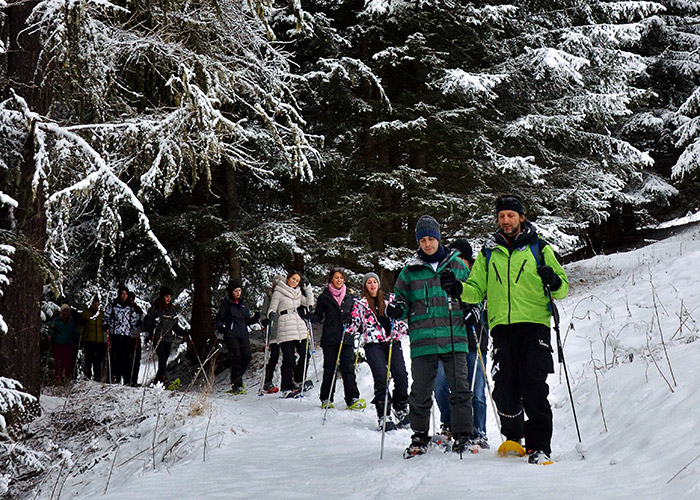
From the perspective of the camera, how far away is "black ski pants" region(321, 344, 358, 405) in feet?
28.0

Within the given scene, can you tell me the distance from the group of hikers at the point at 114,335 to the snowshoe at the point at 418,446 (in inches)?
286

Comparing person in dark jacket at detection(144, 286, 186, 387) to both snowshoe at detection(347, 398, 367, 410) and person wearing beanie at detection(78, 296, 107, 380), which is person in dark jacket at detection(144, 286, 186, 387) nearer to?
person wearing beanie at detection(78, 296, 107, 380)

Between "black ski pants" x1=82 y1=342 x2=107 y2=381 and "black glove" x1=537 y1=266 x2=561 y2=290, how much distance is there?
36.6 ft

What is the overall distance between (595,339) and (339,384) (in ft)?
14.1

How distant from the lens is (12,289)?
7.29 metres

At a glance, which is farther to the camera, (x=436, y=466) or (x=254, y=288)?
(x=254, y=288)

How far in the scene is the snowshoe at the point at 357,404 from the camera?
8.48m

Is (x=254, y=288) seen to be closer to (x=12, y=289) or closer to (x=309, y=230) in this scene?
(x=309, y=230)

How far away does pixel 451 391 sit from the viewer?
5.17 meters

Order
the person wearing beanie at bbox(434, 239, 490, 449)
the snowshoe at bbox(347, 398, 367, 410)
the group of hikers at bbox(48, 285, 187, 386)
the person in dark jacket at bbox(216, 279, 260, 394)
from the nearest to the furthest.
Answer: the person wearing beanie at bbox(434, 239, 490, 449), the snowshoe at bbox(347, 398, 367, 410), the person in dark jacket at bbox(216, 279, 260, 394), the group of hikers at bbox(48, 285, 187, 386)

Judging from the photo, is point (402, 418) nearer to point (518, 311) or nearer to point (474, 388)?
point (474, 388)

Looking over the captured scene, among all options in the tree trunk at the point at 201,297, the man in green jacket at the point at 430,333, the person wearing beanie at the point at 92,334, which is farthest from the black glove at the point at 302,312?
the person wearing beanie at the point at 92,334

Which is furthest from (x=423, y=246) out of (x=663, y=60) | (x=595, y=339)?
(x=663, y=60)

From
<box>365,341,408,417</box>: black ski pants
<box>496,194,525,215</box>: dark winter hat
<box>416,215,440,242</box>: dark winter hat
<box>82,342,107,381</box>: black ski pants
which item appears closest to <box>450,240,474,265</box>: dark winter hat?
<box>416,215,440,242</box>: dark winter hat
